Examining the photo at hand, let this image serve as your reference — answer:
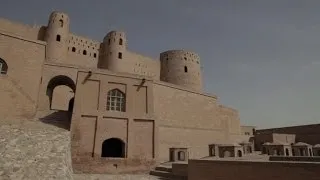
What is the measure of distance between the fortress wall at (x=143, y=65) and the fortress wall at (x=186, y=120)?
1134cm

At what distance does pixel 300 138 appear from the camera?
100ft

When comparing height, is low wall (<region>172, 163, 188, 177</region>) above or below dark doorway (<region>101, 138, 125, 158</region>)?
below

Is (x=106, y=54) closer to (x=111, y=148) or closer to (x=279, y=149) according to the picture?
(x=111, y=148)

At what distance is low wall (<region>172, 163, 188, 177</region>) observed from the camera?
12.2 metres

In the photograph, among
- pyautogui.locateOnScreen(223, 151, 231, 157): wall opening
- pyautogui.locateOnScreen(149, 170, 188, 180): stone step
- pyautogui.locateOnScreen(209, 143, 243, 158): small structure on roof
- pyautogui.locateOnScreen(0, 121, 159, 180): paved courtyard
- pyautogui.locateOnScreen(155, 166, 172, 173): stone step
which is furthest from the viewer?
pyautogui.locateOnScreen(223, 151, 231, 157): wall opening

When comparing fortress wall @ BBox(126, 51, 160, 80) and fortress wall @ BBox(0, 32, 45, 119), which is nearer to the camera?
fortress wall @ BBox(0, 32, 45, 119)

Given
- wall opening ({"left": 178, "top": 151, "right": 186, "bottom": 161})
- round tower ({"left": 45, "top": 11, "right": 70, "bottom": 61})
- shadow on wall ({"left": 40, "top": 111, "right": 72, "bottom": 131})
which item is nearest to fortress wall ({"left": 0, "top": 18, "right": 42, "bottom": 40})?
round tower ({"left": 45, "top": 11, "right": 70, "bottom": 61})

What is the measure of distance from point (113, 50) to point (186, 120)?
13.8 metres

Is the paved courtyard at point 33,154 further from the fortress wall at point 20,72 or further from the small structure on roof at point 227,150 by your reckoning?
the small structure on roof at point 227,150

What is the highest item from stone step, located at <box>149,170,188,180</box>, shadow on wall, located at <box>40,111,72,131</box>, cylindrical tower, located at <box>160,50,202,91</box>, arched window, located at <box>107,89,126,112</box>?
cylindrical tower, located at <box>160,50,202,91</box>

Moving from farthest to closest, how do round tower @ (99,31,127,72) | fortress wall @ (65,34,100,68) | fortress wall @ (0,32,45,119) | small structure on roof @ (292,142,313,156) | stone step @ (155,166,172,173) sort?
round tower @ (99,31,127,72) → fortress wall @ (65,34,100,68) → small structure on roof @ (292,142,313,156) → fortress wall @ (0,32,45,119) → stone step @ (155,166,172,173)

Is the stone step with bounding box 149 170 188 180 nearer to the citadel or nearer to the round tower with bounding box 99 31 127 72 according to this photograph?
the citadel

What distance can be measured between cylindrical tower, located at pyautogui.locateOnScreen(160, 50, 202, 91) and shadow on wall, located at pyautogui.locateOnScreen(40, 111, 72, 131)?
773 inches

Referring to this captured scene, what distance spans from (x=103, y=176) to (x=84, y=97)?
4.57 m
